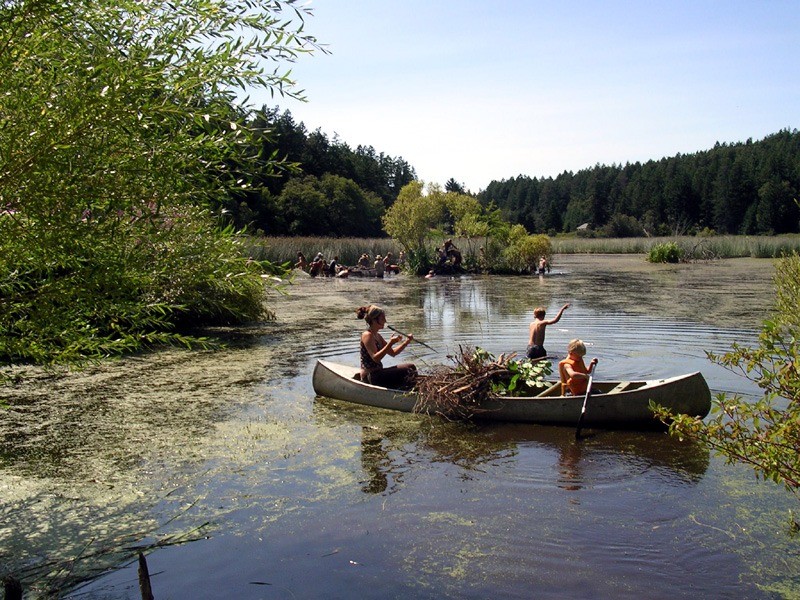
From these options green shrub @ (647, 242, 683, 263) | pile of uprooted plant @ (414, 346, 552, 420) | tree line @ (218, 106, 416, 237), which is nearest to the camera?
pile of uprooted plant @ (414, 346, 552, 420)

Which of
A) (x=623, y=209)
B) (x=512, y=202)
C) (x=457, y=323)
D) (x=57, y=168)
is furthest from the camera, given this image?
(x=512, y=202)

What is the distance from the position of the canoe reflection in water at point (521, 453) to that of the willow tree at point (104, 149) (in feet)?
8.93

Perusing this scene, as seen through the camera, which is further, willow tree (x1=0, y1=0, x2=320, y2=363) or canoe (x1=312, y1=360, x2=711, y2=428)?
canoe (x1=312, y1=360, x2=711, y2=428)

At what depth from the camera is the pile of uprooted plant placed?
8656 mm

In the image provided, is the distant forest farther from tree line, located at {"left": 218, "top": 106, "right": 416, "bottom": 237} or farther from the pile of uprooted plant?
the pile of uprooted plant

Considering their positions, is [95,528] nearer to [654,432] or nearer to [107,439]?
[107,439]

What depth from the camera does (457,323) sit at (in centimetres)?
1714

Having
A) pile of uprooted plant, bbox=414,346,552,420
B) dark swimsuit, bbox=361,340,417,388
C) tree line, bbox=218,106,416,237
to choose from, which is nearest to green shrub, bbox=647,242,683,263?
tree line, bbox=218,106,416,237

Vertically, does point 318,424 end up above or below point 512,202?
below

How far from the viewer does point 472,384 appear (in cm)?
867

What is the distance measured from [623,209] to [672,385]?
3738 inches

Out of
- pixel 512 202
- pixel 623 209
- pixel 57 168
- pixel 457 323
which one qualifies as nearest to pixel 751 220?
pixel 623 209

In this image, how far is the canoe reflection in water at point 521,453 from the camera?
6.95m

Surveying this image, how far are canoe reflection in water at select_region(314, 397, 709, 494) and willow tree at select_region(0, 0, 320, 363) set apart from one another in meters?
2.72
